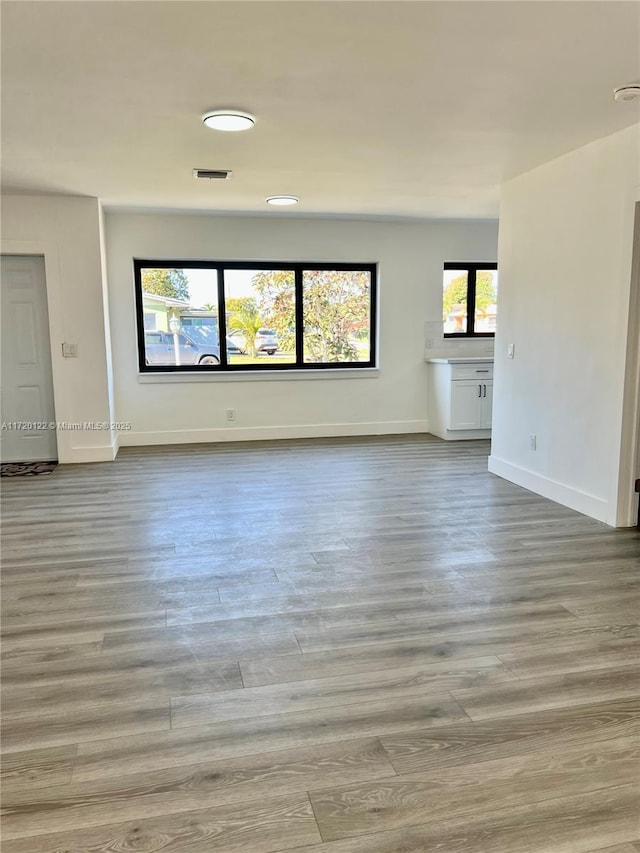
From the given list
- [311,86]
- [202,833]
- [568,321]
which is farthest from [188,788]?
[568,321]

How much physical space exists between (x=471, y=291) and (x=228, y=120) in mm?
4677

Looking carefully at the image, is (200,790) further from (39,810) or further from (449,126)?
(449,126)

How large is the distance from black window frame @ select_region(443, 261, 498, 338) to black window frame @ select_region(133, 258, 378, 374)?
0.94 metres

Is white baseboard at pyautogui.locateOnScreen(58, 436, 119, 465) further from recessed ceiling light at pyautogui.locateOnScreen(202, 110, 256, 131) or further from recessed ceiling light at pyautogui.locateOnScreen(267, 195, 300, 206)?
recessed ceiling light at pyautogui.locateOnScreen(202, 110, 256, 131)

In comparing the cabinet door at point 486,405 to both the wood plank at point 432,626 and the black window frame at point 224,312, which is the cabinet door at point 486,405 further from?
the wood plank at point 432,626

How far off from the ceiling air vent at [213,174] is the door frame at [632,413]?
2.79 m

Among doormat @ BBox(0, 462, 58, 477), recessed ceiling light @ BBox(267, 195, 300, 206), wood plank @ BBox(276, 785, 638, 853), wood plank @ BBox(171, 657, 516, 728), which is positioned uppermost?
recessed ceiling light @ BBox(267, 195, 300, 206)

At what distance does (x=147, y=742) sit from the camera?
1.91 m

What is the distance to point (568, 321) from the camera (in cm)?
423

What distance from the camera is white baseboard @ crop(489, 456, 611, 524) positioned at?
4.01m

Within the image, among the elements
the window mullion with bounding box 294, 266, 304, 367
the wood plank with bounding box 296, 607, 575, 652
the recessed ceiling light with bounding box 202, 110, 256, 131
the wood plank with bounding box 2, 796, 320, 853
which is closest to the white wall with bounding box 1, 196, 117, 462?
the window mullion with bounding box 294, 266, 304, 367

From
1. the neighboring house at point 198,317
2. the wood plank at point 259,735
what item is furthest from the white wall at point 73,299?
the wood plank at point 259,735

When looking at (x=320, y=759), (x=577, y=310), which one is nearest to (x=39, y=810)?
(x=320, y=759)

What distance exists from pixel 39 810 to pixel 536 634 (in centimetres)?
193
